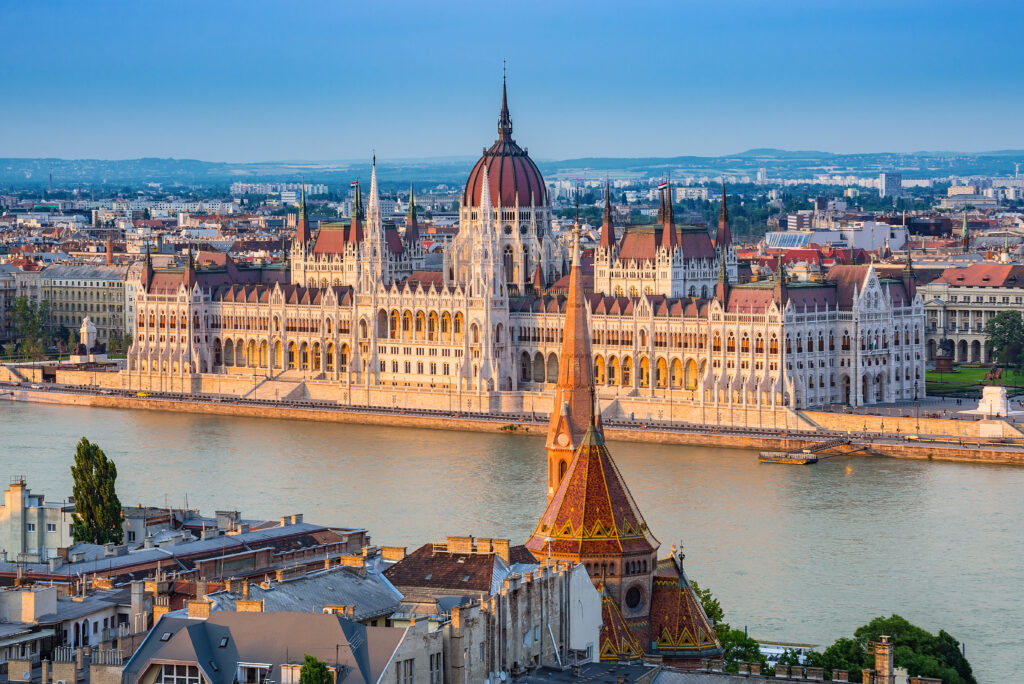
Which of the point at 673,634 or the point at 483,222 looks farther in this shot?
the point at 483,222

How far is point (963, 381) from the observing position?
7462 cm

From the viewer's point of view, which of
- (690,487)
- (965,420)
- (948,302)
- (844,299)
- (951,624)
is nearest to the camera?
(951,624)

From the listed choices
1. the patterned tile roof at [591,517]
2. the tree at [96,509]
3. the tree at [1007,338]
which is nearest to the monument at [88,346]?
the tree at [1007,338]

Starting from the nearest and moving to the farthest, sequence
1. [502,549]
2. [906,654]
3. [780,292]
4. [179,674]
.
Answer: [179,674]
[502,549]
[906,654]
[780,292]

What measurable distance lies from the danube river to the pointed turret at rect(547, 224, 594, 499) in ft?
14.9

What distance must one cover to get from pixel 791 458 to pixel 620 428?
256 inches

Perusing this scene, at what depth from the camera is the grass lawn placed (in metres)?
71.2

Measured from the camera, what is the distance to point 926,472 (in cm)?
5634

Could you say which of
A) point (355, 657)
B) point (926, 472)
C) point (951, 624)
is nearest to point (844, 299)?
point (926, 472)

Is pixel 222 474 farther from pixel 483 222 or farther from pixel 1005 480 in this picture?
pixel 483 222

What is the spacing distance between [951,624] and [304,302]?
43.1 meters

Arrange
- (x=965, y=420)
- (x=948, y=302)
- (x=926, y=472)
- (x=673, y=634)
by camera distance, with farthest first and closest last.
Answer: (x=948, y=302) < (x=965, y=420) < (x=926, y=472) < (x=673, y=634)

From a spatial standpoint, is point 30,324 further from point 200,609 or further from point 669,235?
point 200,609

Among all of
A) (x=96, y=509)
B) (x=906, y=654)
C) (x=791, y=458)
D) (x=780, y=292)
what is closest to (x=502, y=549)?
(x=906, y=654)
